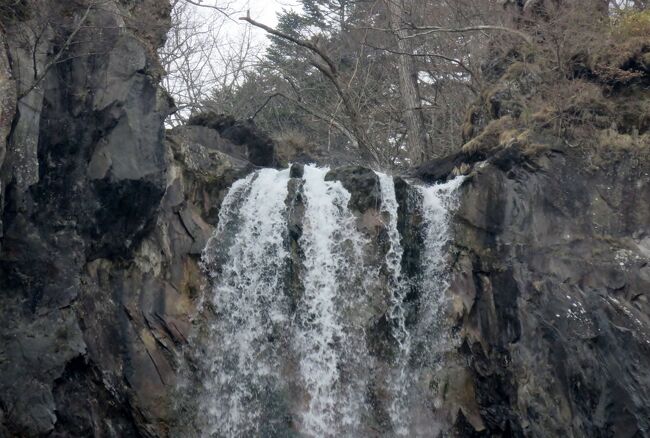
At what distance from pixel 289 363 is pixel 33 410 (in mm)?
3583

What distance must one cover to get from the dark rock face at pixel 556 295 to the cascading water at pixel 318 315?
1.98 ft

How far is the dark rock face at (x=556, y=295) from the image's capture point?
9.45 m

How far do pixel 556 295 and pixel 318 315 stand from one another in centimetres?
344

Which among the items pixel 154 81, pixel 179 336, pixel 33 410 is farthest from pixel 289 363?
pixel 154 81

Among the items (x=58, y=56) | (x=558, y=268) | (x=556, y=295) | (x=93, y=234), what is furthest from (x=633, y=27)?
(x=93, y=234)

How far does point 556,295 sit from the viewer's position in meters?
10.0

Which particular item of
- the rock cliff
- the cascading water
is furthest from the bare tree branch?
the cascading water

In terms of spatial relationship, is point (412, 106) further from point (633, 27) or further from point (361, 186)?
point (633, 27)

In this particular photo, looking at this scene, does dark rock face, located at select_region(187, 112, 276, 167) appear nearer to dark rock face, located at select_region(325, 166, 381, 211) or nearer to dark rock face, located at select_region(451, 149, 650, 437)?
dark rock face, located at select_region(325, 166, 381, 211)

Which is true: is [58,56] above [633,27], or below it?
below

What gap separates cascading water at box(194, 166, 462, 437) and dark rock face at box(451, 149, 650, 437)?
60 cm

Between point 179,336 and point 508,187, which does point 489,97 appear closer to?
point 508,187

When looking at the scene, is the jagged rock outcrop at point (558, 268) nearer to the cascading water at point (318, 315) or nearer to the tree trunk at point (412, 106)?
the cascading water at point (318, 315)

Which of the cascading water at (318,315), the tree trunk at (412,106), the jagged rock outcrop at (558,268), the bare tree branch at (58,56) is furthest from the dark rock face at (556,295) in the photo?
the bare tree branch at (58,56)
